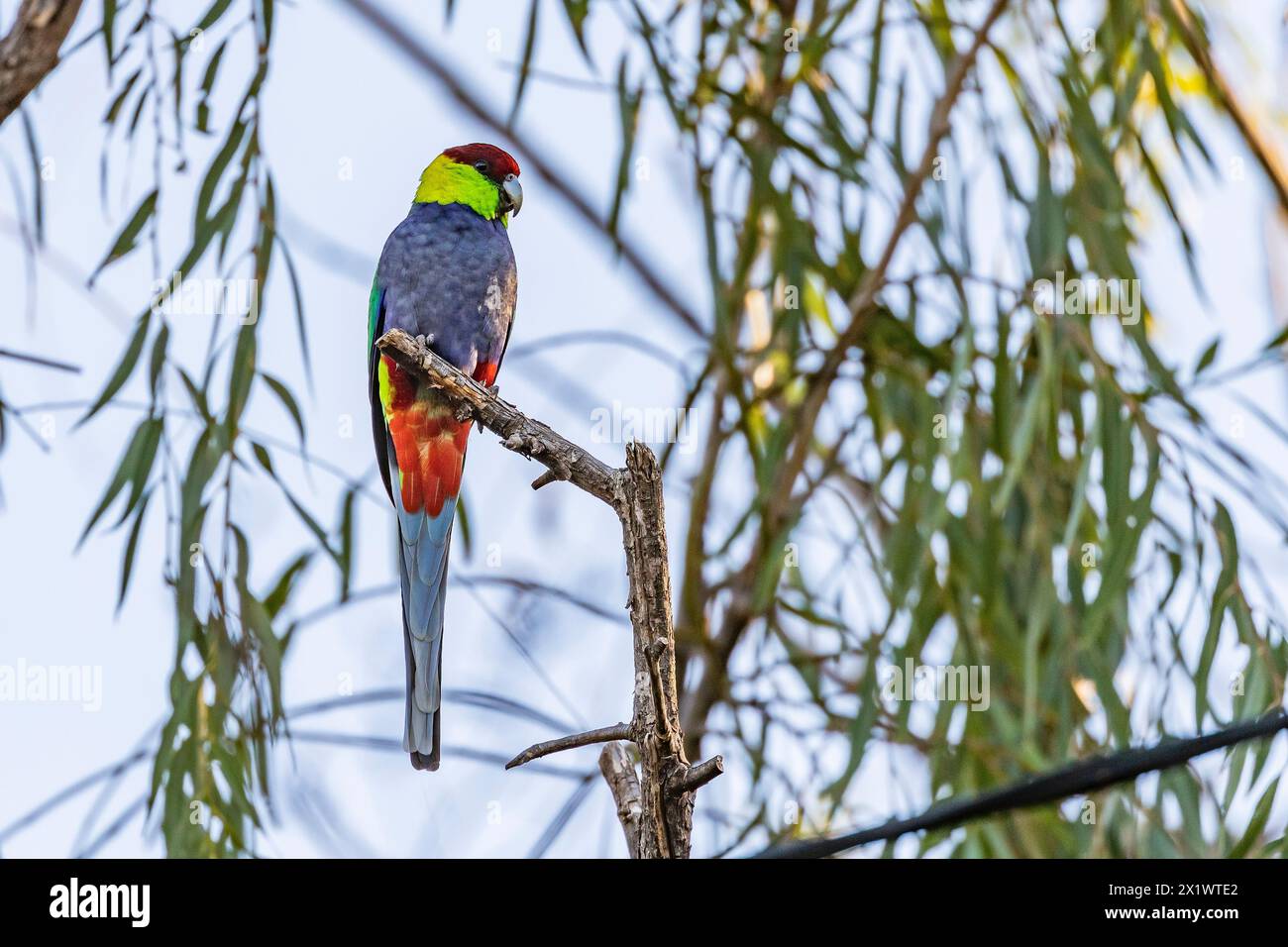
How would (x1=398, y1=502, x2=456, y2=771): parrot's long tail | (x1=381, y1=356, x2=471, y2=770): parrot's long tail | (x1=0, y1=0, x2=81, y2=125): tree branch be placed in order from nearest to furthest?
(x1=398, y1=502, x2=456, y2=771): parrot's long tail → (x1=381, y1=356, x2=471, y2=770): parrot's long tail → (x1=0, y1=0, x2=81, y2=125): tree branch

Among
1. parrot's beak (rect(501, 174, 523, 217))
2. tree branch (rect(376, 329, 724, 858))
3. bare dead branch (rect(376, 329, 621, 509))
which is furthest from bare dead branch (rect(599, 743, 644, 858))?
parrot's beak (rect(501, 174, 523, 217))

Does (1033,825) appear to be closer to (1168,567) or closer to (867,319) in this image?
(1168,567)

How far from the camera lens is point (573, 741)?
53.8 inches

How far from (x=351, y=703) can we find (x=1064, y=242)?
1.72m

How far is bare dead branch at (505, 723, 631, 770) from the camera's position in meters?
1.36

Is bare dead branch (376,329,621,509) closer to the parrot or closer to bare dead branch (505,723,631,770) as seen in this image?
the parrot

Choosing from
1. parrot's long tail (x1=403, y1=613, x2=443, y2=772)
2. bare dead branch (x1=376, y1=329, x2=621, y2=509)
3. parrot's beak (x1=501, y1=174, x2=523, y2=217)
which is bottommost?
parrot's long tail (x1=403, y1=613, x2=443, y2=772)

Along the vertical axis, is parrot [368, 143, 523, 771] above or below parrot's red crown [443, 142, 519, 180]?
below

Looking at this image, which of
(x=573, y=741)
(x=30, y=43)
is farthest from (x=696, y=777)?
(x=30, y=43)

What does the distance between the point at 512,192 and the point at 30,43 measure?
630mm

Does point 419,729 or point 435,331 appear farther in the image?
point 435,331

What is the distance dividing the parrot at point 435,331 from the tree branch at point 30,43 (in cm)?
49

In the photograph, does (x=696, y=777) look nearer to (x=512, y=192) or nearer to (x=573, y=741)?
(x=573, y=741)
